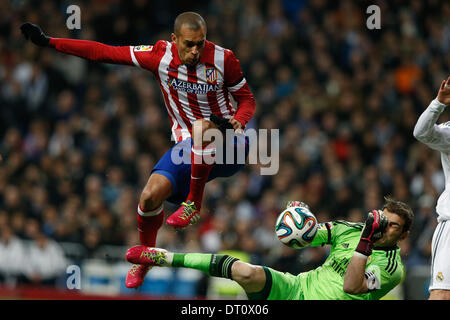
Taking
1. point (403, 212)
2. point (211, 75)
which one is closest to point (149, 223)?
point (211, 75)

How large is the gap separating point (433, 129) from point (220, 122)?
1.81 meters

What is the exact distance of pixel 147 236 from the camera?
7527mm

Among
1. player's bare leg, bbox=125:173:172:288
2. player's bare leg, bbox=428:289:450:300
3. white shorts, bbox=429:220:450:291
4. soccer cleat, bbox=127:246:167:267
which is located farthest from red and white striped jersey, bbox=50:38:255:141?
player's bare leg, bbox=428:289:450:300

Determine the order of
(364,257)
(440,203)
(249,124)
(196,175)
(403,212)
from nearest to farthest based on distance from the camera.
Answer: (364,257), (440,203), (403,212), (196,175), (249,124)

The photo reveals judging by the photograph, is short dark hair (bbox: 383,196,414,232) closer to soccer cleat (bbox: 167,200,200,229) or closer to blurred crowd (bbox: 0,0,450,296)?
soccer cleat (bbox: 167,200,200,229)

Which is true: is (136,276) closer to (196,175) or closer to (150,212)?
(150,212)

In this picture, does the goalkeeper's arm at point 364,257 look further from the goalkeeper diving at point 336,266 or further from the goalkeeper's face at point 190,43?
the goalkeeper's face at point 190,43

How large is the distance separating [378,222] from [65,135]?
8585 millimetres

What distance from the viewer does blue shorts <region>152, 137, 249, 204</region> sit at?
286 inches

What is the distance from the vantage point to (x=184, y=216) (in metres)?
7.09

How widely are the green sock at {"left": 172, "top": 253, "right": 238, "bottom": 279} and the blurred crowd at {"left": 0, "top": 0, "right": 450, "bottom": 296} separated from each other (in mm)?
4550

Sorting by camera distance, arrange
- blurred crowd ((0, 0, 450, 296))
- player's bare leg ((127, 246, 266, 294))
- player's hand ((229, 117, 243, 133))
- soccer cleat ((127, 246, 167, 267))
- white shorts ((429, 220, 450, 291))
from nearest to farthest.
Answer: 1. white shorts ((429, 220, 450, 291))
2. player's hand ((229, 117, 243, 133))
3. player's bare leg ((127, 246, 266, 294))
4. soccer cleat ((127, 246, 167, 267))
5. blurred crowd ((0, 0, 450, 296))
